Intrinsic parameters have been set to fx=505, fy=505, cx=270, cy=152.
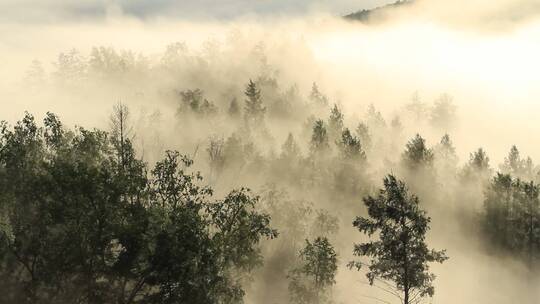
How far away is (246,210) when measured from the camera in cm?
5375

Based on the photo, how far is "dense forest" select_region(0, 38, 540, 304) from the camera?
33.7m

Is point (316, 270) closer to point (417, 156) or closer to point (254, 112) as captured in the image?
point (417, 156)

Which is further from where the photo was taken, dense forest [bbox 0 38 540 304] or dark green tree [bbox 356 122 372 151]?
dark green tree [bbox 356 122 372 151]

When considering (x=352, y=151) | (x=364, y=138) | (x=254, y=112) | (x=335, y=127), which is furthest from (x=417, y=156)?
(x=254, y=112)

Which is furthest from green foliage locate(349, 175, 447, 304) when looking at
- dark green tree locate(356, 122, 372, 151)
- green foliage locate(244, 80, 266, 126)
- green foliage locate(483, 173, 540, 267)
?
green foliage locate(244, 80, 266, 126)

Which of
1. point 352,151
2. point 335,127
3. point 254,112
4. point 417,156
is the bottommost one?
point 417,156

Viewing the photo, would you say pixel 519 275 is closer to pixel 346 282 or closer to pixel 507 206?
pixel 507 206

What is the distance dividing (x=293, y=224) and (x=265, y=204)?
10.1 meters

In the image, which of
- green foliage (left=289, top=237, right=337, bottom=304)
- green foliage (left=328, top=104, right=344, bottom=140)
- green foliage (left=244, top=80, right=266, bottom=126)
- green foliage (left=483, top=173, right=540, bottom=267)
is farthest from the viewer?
green foliage (left=244, top=80, right=266, bottom=126)

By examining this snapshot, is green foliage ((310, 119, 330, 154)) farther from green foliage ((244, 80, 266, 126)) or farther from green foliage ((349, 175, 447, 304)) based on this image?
green foliage ((349, 175, 447, 304))

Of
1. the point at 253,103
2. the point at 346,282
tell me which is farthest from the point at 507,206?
the point at 253,103

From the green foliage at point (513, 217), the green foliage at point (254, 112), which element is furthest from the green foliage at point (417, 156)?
the green foliage at point (254, 112)

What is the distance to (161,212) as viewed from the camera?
3256 cm

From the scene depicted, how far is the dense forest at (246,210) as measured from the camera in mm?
33656
